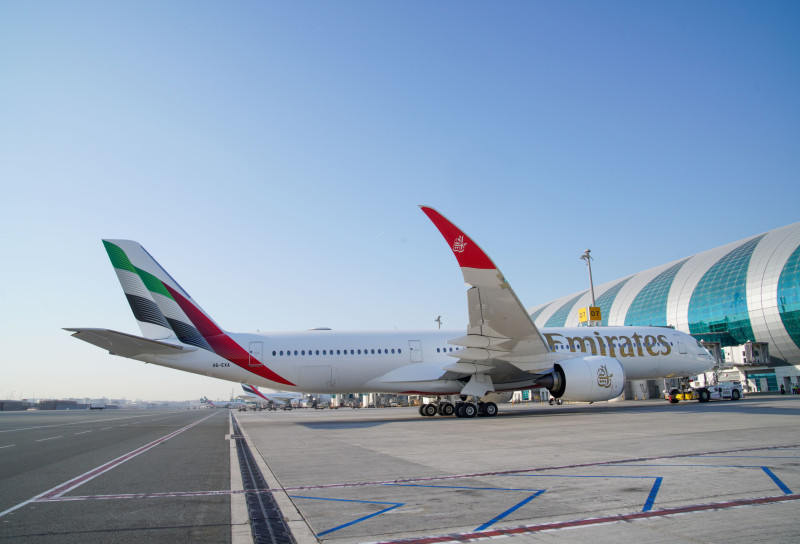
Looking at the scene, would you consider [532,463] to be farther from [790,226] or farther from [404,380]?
[790,226]

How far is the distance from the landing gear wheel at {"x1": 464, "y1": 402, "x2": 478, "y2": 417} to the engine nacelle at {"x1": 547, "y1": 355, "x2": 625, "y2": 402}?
11.0 ft

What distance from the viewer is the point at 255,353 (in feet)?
71.5

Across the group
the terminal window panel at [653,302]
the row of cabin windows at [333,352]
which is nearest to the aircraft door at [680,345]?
the row of cabin windows at [333,352]

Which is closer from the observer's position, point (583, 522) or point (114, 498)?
point (583, 522)

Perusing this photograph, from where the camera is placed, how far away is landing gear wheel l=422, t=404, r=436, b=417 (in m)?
24.4

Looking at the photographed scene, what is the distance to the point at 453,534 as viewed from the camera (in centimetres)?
416

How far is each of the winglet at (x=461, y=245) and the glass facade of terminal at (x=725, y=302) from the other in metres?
43.6

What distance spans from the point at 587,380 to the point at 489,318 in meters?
5.19

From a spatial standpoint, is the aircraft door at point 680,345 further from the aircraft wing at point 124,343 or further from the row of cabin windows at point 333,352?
the aircraft wing at point 124,343

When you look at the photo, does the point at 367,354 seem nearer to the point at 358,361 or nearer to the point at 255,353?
the point at 358,361

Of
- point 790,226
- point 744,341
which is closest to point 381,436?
point 744,341

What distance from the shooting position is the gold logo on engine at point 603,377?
19688mm

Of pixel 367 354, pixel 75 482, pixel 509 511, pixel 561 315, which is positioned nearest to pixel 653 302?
pixel 561 315

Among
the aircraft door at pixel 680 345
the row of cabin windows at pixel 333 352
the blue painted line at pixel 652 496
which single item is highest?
the row of cabin windows at pixel 333 352
